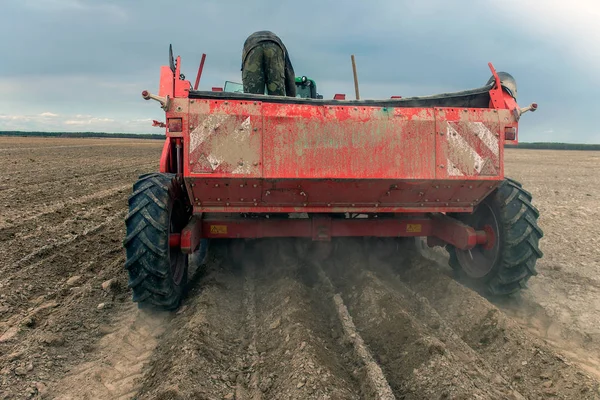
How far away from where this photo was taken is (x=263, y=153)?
3.70 meters

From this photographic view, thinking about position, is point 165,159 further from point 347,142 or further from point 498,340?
point 498,340

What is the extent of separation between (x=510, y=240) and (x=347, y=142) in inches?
71.5

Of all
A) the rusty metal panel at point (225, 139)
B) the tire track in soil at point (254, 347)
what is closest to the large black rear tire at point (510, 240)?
the tire track in soil at point (254, 347)

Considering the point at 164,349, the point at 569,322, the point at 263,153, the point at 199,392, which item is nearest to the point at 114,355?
→ the point at 164,349

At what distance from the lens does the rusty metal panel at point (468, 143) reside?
3865mm

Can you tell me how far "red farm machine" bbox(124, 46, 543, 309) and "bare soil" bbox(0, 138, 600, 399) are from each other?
0.51 meters

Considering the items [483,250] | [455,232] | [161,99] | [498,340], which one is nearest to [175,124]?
[161,99]

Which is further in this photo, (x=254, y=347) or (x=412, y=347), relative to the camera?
(x=254, y=347)

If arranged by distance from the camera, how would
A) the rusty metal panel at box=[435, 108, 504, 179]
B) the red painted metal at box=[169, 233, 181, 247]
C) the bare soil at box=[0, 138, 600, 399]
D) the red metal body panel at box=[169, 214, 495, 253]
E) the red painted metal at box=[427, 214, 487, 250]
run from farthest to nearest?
the red metal body panel at box=[169, 214, 495, 253], the red painted metal at box=[427, 214, 487, 250], the red painted metal at box=[169, 233, 181, 247], the rusty metal panel at box=[435, 108, 504, 179], the bare soil at box=[0, 138, 600, 399]

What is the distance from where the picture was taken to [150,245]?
12.3ft

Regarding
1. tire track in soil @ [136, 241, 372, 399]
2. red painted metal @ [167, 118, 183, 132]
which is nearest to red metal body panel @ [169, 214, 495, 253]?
tire track in soil @ [136, 241, 372, 399]

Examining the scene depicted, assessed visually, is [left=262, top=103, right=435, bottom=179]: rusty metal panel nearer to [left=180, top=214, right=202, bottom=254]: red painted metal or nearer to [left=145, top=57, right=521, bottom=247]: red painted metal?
[left=145, top=57, right=521, bottom=247]: red painted metal

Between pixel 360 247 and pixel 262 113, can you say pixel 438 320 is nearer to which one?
pixel 360 247

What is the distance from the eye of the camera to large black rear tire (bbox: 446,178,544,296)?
4.18 m
